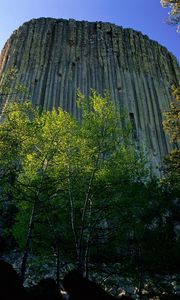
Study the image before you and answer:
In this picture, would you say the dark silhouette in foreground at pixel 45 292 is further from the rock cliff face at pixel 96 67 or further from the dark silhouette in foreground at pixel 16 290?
the rock cliff face at pixel 96 67

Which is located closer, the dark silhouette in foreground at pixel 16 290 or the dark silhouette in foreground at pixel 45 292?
the dark silhouette in foreground at pixel 16 290

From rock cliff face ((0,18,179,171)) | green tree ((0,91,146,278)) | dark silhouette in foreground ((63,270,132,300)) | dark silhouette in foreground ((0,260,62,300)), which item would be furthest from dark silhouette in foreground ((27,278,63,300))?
rock cliff face ((0,18,179,171))

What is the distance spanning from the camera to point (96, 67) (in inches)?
1351

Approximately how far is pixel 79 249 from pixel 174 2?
7.76m

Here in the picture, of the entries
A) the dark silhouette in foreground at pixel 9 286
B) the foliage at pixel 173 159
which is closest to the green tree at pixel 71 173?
the foliage at pixel 173 159

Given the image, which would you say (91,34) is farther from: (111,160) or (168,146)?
(111,160)

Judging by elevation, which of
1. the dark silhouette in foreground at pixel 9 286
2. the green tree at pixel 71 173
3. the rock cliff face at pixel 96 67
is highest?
the rock cliff face at pixel 96 67

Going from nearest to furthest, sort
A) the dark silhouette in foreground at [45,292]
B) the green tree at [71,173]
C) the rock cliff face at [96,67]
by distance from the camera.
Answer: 1. the dark silhouette in foreground at [45,292]
2. the green tree at [71,173]
3. the rock cliff face at [96,67]

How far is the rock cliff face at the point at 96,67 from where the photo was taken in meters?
31.5

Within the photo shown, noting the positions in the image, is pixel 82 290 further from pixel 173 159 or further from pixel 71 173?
pixel 173 159

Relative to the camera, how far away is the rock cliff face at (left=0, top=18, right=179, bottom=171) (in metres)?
31.5

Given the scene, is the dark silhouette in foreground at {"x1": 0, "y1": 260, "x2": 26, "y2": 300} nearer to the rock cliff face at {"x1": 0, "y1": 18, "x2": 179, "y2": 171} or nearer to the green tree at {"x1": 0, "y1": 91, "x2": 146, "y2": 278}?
the green tree at {"x1": 0, "y1": 91, "x2": 146, "y2": 278}

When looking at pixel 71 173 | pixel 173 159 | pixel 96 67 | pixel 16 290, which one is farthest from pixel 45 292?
pixel 96 67

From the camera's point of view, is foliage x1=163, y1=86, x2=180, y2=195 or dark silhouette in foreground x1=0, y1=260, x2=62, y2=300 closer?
dark silhouette in foreground x1=0, y1=260, x2=62, y2=300
